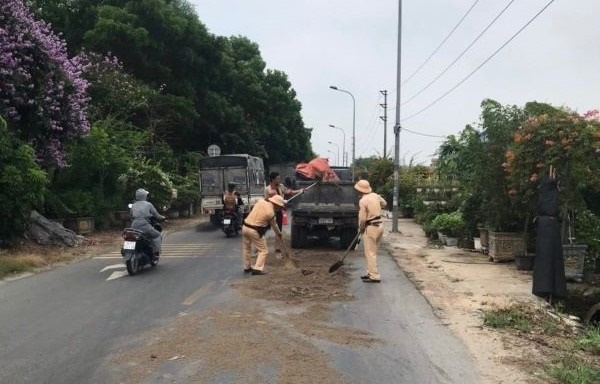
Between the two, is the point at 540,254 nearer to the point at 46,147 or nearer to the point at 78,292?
the point at 78,292

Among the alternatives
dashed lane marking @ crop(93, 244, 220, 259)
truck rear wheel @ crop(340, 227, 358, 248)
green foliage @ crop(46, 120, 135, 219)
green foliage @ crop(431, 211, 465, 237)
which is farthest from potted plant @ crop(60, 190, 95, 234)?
green foliage @ crop(431, 211, 465, 237)

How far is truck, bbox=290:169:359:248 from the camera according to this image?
1652cm

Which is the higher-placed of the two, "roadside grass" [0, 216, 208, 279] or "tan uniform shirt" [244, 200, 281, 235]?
"tan uniform shirt" [244, 200, 281, 235]

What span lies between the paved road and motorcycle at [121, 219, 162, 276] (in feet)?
0.81

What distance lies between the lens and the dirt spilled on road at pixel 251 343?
596 centimetres

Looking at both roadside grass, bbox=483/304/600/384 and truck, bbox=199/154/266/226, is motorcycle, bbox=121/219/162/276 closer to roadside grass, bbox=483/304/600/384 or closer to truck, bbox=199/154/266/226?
roadside grass, bbox=483/304/600/384

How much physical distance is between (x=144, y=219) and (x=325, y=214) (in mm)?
5092

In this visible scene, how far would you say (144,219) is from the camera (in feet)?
42.1

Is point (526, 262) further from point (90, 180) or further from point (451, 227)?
point (90, 180)

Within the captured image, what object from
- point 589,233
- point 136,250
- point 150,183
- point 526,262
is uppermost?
point 150,183

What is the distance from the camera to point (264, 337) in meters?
7.29

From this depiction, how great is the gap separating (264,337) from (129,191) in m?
17.7

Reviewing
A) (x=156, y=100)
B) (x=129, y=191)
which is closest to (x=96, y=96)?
(x=156, y=100)

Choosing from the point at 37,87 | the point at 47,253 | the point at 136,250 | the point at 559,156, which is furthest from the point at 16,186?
the point at 559,156
